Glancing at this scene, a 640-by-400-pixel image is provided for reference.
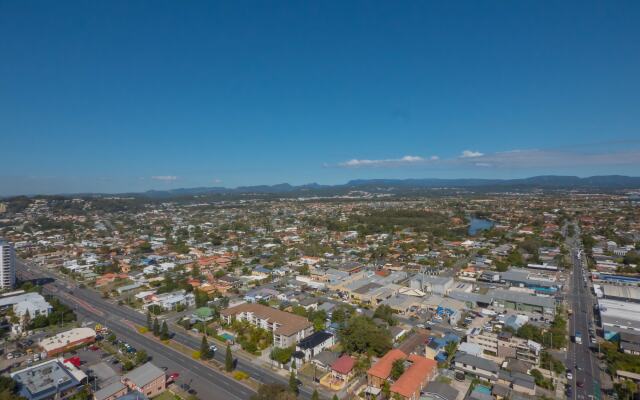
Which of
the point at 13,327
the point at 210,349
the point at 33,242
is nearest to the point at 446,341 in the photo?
the point at 210,349

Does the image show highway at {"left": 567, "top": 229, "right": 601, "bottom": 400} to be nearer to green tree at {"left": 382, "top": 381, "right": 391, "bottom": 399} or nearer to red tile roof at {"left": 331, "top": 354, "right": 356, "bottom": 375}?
green tree at {"left": 382, "top": 381, "right": 391, "bottom": 399}

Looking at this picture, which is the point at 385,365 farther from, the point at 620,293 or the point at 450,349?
the point at 620,293

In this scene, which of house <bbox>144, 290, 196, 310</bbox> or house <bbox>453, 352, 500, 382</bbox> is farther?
house <bbox>144, 290, 196, 310</bbox>

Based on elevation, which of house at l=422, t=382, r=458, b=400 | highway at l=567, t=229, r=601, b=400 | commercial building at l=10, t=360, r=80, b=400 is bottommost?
highway at l=567, t=229, r=601, b=400

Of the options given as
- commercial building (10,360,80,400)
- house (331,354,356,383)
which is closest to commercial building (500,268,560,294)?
house (331,354,356,383)

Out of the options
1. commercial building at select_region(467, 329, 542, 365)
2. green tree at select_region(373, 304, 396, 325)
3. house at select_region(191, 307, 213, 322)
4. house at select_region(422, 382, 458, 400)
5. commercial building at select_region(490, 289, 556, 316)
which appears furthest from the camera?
commercial building at select_region(490, 289, 556, 316)

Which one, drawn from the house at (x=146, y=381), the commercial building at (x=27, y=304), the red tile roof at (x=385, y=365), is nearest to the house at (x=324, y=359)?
the red tile roof at (x=385, y=365)

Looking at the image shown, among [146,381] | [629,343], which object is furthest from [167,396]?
[629,343]

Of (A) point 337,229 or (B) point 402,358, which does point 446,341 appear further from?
(A) point 337,229
